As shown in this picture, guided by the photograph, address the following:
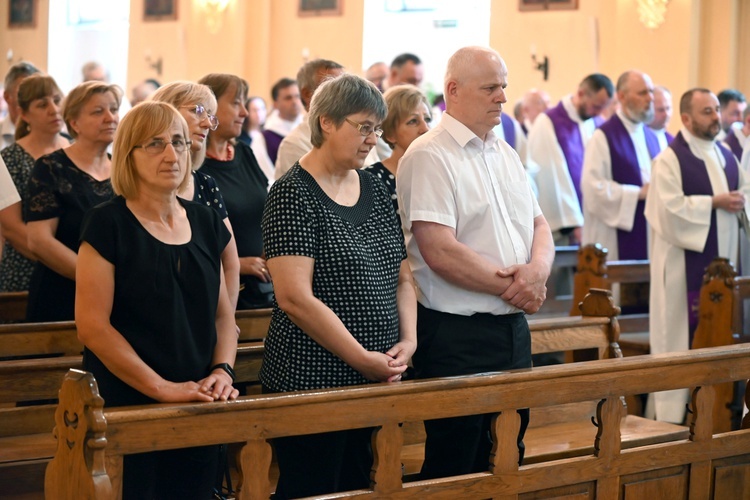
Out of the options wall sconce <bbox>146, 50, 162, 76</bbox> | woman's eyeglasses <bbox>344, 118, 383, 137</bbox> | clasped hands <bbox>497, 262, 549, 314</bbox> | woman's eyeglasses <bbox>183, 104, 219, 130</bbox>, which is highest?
wall sconce <bbox>146, 50, 162, 76</bbox>

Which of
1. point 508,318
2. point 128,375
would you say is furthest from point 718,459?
point 128,375

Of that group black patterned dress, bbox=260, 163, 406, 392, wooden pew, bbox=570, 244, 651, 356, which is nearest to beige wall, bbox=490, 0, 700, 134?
wooden pew, bbox=570, 244, 651, 356

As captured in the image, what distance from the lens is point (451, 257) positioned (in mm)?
3521

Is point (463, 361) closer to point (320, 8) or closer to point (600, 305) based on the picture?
point (600, 305)

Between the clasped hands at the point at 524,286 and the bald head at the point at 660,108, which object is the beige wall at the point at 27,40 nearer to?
the bald head at the point at 660,108

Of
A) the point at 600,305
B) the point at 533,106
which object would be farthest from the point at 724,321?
the point at 533,106

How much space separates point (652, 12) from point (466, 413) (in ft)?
33.0

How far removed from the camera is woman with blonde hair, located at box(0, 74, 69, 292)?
199 inches

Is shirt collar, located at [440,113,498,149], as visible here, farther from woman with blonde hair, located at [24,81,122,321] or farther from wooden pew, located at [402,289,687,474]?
woman with blonde hair, located at [24,81,122,321]

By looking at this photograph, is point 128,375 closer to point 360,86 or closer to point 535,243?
point 360,86

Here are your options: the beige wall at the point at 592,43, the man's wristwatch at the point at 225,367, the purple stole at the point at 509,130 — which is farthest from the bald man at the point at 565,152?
the man's wristwatch at the point at 225,367

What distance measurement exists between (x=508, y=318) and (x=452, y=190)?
47 cm

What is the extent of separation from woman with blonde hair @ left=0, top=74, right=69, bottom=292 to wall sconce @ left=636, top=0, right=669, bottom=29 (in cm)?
868

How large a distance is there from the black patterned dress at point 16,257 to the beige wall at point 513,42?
8.60 metres
